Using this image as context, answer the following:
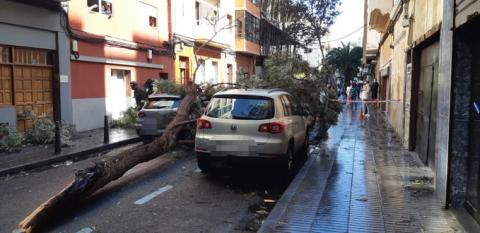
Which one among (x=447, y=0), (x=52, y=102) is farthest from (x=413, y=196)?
(x=52, y=102)

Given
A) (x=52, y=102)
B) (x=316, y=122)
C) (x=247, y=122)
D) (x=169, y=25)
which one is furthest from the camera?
(x=169, y=25)

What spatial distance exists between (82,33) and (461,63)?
13218mm

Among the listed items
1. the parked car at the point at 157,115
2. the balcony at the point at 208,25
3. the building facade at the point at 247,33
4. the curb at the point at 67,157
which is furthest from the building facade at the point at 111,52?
the building facade at the point at 247,33

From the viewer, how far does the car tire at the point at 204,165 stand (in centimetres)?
891

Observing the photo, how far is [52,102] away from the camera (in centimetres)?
1531

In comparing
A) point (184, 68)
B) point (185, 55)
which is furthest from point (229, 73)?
point (185, 55)

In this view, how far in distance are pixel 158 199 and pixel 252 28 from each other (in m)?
31.0

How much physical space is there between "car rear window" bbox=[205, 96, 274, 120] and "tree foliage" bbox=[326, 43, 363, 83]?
4791 cm

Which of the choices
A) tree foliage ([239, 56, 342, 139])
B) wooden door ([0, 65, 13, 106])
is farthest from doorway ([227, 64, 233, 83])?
wooden door ([0, 65, 13, 106])

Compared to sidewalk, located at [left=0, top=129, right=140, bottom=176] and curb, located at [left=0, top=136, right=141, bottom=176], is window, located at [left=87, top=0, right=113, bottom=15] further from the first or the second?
curb, located at [left=0, top=136, right=141, bottom=176]

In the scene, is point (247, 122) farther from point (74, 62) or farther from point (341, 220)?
point (74, 62)

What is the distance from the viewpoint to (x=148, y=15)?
21.5 meters

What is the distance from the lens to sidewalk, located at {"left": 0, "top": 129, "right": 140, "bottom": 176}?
32.8ft

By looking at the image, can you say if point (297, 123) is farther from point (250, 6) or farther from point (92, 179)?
point (250, 6)
